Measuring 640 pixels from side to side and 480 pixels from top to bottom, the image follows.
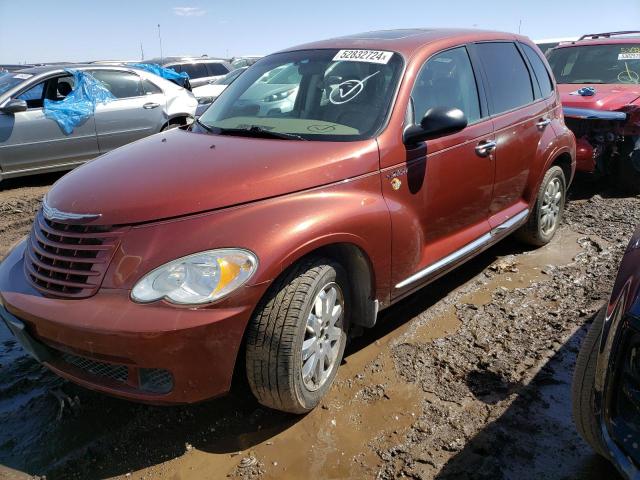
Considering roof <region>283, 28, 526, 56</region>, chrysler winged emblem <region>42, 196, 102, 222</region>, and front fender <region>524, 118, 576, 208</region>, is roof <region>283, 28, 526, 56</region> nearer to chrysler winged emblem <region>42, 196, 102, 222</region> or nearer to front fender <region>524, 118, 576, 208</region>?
front fender <region>524, 118, 576, 208</region>

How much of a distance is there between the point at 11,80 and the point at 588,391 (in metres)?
7.58

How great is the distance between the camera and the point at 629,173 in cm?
598

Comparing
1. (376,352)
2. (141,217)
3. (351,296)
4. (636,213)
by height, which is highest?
(141,217)

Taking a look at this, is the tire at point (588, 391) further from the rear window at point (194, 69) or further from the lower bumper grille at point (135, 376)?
the rear window at point (194, 69)

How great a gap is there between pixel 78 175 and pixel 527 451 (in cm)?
257

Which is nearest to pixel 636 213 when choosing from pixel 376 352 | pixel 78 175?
pixel 376 352

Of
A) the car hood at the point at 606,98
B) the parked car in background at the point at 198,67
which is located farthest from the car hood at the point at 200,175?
the parked car in background at the point at 198,67

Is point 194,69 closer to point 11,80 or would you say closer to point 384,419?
point 11,80

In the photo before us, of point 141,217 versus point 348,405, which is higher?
point 141,217

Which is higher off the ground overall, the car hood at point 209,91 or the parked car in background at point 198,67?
the parked car in background at point 198,67

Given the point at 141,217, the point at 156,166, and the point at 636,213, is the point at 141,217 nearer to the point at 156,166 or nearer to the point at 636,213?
the point at 156,166

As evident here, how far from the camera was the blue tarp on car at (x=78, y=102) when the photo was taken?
680cm

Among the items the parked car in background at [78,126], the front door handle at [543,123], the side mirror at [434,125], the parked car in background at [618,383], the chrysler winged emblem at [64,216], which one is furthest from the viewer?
the parked car in background at [78,126]

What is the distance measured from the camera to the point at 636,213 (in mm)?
5445
